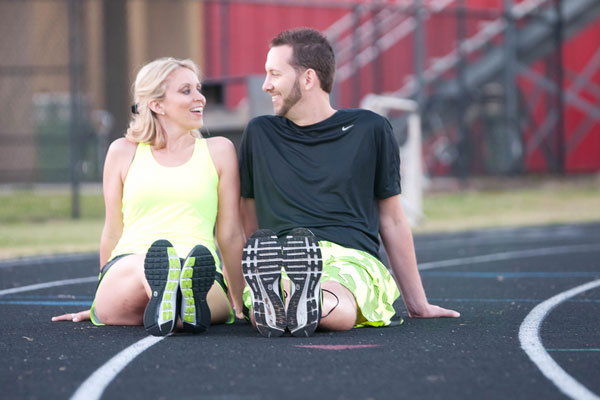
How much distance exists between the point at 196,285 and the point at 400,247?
1.25 meters

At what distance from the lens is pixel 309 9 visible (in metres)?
23.6

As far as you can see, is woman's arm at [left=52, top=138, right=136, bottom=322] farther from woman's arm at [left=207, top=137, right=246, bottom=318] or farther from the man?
the man

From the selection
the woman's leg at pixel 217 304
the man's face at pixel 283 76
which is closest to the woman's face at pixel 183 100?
the man's face at pixel 283 76

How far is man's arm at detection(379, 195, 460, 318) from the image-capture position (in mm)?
5527

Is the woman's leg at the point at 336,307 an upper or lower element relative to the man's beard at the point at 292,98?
lower

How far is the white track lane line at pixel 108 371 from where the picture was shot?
379 centimetres

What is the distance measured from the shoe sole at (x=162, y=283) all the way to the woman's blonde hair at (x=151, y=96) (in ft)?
3.17

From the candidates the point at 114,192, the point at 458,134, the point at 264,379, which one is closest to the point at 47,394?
the point at 264,379

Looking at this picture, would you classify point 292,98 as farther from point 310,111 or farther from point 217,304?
point 217,304

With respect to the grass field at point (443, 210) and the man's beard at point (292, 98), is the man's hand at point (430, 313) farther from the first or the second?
the grass field at point (443, 210)

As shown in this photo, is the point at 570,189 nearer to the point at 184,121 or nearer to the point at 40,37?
the point at 40,37

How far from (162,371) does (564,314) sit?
2.79 metres

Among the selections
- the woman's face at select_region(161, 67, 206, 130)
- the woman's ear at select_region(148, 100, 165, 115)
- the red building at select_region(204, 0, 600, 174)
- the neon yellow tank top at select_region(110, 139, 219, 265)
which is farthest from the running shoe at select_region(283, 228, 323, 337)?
the red building at select_region(204, 0, 600, 174)

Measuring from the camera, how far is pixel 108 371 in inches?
165
